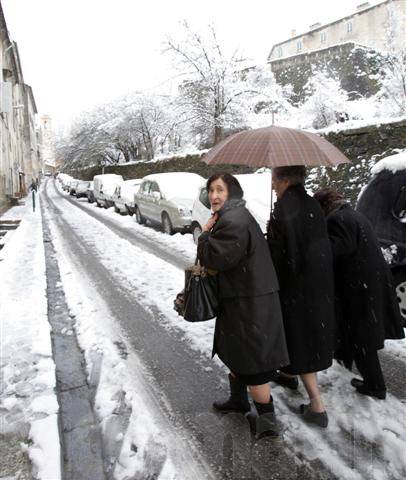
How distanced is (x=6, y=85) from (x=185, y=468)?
2033 centimetres

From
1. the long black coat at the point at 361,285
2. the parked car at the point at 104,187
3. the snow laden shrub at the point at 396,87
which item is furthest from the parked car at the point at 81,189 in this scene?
the long black coat at the point at 361,285

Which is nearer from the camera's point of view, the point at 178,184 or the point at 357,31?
the point at 178,184

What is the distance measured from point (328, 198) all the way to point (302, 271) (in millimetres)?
754

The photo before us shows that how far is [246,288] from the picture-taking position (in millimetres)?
2508

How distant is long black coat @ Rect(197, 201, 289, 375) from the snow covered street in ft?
2.04

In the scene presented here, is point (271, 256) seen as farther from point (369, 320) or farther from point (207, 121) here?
point (207, 121)

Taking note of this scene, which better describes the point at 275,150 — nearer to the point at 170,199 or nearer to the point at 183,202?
the point at 183,202

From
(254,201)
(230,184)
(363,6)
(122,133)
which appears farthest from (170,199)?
(363,6)

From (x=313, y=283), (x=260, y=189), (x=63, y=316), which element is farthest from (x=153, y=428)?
(x=260, y=189)

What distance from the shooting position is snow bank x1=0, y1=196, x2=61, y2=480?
2609 millimetres

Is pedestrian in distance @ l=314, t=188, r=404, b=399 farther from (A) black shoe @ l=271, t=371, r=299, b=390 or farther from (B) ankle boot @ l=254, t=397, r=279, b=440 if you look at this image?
(B) ankle boot @ l=254, t=397, r=279, b=440

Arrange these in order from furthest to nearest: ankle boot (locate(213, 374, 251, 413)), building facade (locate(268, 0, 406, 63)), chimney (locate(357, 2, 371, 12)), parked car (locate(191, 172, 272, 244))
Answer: chimney (locate(357, 2, 371, 12)) < building facade (locate(268, 0, 406, 63)) < parked car (locate(191, 172, 272, 244)) < ankle boot (locate(213, 374, 251, 413))

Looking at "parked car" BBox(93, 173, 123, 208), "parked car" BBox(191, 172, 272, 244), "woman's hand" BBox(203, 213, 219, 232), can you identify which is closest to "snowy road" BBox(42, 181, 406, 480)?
"woman's hand" BBox(203, 213, 219, 232)

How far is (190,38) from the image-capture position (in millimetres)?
23969
